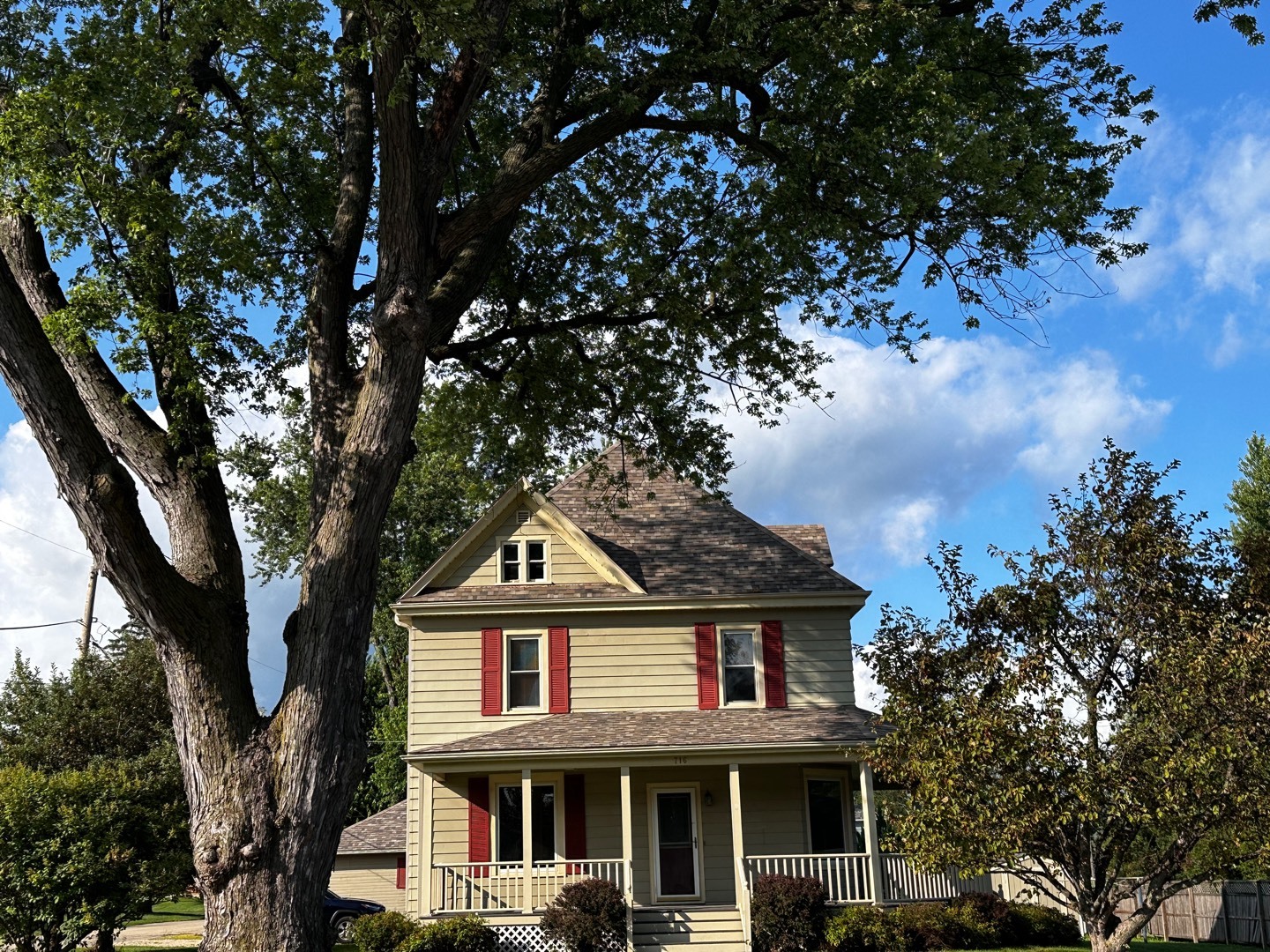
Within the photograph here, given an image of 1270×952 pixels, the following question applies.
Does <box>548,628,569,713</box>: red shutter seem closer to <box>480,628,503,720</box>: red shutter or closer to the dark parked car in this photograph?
<box>480,628,503,720</box>: red shutter

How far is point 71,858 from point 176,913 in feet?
86.3

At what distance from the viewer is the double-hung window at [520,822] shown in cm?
2088

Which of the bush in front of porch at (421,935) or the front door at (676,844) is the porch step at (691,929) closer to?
the front door at (676,844)

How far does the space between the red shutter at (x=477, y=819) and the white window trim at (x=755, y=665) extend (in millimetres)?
4860

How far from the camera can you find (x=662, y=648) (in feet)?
71.4

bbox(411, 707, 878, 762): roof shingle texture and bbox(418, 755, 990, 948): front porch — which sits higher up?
bbox(411, 707, 878, 762): roof shingle texture

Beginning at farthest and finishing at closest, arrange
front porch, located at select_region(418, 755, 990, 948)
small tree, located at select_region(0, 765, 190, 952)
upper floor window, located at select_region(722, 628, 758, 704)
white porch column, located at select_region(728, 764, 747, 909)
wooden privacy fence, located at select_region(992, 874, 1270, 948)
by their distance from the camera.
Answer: upper floor window, located at select_region(722, 628, 758, 704) < wooden privacy fence, located at select_region(992, 874, 1270, 948) < front porch, located at select_region(418, 755, 990, 948) < white porch column, located at select_region(728, 764, 747, 909) < small tree, located at select_region(0, 765, 190, 952)

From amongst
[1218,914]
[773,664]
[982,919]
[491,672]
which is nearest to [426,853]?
[491,672]

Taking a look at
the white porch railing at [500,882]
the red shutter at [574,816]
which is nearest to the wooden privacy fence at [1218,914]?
the white porch railing at [500,882]

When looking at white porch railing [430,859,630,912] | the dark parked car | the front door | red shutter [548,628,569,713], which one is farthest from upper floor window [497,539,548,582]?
the dark parked car

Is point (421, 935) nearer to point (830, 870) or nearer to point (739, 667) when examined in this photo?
point (830, 870)

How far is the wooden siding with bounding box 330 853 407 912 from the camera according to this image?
3166 centimetres

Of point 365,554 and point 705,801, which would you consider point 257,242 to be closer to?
point 365,554

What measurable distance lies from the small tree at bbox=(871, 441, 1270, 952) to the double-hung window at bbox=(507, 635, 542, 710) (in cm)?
1058
